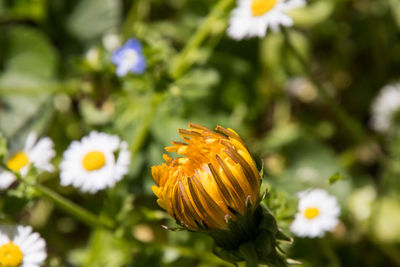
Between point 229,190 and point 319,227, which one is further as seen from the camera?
point 319,227

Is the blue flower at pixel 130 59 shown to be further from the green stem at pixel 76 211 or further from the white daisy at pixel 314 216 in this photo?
the white daisy at pixel 314 216

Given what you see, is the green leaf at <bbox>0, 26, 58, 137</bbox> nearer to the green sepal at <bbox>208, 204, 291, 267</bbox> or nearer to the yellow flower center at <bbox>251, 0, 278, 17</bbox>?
the yellow flower center at <bbox>251, 0, 278, 17</bbox>

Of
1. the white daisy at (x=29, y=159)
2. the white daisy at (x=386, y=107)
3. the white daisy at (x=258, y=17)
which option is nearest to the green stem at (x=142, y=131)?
the white daisy at (x=29, y=159)

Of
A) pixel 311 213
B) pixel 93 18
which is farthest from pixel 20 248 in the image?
pixel 93 18

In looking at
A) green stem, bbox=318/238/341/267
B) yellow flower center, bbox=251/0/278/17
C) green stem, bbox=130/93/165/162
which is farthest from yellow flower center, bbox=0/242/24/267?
yellow flower center, bbox=251/0/278/17

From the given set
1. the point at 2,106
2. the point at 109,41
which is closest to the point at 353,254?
the point at 109,41

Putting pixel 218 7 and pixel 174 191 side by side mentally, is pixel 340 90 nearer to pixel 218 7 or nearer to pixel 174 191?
pixel 218 7

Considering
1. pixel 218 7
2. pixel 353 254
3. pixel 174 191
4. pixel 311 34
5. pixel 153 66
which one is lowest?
pixel 174 191

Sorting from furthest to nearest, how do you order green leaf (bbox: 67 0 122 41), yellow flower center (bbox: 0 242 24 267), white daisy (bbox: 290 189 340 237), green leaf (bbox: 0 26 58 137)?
green leaf (bbox: 67 0 122 41)
green leaf (bbox: 0 26 58 137)
white daisy (bbox: 290 189 340 237)
yellow flower center (bbox: 0 242 24 267)
